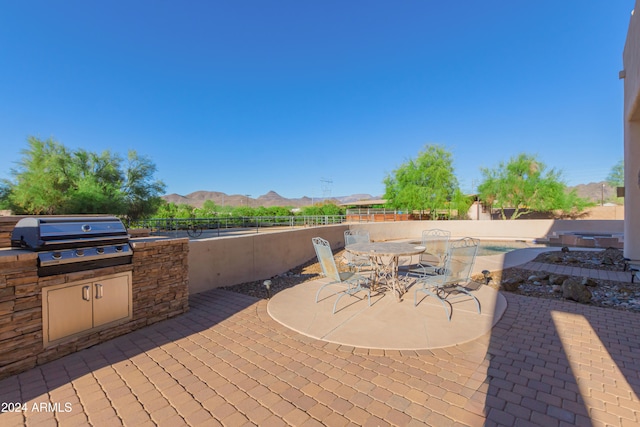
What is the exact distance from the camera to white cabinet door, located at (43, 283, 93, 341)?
7.44 ft

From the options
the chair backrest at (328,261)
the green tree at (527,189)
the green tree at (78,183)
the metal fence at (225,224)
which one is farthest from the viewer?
the green tree at (527,189)

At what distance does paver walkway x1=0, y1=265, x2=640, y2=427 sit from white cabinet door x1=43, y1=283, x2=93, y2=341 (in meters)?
0.24

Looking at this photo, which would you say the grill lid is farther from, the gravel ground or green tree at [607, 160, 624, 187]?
green tree at [607, 160, 624, 187]

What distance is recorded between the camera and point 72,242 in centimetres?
245

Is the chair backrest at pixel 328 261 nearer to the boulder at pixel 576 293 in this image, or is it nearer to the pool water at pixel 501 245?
the boulder at pixel 576 293

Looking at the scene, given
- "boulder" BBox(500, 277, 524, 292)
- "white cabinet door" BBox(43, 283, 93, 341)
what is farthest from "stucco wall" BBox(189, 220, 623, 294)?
"boulder" BBox(500, 277, 524, 292)

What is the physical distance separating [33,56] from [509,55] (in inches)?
767

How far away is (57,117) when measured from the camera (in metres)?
13.8

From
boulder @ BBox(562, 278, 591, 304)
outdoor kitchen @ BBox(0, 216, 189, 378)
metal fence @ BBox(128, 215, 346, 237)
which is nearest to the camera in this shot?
outdoor kitchen @ BBox(0, 216, 189, 378)

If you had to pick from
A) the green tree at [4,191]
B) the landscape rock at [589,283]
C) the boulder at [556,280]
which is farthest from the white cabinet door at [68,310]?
the green tree at [4,191]

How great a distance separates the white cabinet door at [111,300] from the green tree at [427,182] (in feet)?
63.8

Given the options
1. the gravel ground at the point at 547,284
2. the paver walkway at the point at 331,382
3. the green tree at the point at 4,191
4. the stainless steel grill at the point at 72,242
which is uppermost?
the green tree at the point at 4,191

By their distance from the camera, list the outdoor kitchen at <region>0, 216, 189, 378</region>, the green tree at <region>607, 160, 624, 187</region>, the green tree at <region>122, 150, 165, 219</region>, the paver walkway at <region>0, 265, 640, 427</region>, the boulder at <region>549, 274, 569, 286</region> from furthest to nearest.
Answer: the green tree at <region>607, 160, 624, 187</region>, the green tree at <region>122, 150, 165, 219</region>, the boulder at <region>549, 274, 569, 286</region>, the outdoor kitchen at <region>0, 216, 189, 378</region>, the paver walkway at <region>0, 265, 640, 427</region>

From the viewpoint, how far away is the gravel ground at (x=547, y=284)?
387cm
